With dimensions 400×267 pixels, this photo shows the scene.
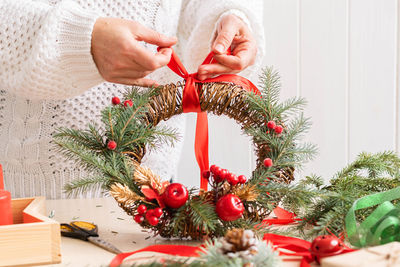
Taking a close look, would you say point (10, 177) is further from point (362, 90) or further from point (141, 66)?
point (362, 90)

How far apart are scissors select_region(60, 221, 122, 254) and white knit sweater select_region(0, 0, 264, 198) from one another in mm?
214

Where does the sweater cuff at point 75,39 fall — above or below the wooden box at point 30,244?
above

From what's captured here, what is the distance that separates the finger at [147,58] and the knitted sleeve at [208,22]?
0.80 feet

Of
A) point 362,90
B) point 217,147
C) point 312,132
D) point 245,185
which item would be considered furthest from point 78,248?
point 362,90

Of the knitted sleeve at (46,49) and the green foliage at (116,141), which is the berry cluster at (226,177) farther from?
the knitted sleeve at (46,49)

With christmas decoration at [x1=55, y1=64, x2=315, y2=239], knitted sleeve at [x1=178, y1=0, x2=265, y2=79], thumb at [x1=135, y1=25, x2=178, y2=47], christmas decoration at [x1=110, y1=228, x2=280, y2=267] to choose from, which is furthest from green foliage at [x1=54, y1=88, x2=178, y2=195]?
knitted sleeve at [x1=178, y1=0, x2=265, y2=79]

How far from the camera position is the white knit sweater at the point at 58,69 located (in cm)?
78

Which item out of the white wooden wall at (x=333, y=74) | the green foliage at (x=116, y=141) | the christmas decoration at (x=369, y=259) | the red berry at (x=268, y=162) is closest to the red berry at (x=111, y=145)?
the green foliage at (x=116, y=141)

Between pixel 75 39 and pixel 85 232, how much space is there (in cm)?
33

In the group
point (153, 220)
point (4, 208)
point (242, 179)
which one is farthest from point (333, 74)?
point (4, 208)

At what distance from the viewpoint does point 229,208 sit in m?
0.60

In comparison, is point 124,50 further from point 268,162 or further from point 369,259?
point 369,259

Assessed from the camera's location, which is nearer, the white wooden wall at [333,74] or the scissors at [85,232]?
the scissors at [85,232]

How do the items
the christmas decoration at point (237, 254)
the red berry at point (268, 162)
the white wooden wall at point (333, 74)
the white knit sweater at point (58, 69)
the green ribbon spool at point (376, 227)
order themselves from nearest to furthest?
the christmas decoration at point (237, 254) < the green ribbon spool at point (376, 227) < the red berry at point (268, 162) < the white knit sweater at point (58, 69) < the white wooden wall at point (333, 74)
